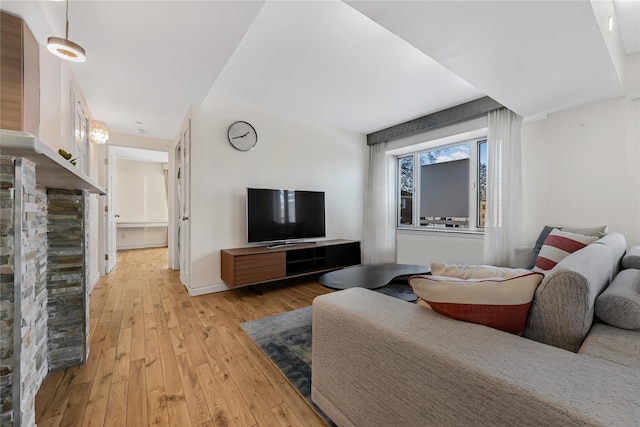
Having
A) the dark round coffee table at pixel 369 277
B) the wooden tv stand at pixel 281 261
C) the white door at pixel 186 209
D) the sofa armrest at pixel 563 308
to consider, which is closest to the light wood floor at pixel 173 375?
the wooden tv stand at pixel 281 261

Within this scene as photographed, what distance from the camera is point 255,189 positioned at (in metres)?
3.24

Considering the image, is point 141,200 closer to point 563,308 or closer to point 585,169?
point 563,308

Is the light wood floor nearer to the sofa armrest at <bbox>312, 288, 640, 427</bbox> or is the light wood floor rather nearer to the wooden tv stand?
the wooden tv stand

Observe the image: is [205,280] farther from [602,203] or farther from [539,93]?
[602,203]

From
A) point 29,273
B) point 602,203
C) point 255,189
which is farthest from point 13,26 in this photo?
point 602,203

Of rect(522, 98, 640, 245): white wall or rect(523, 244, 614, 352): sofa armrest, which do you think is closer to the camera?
rect(523, 244, 614, 352): sofa armrest

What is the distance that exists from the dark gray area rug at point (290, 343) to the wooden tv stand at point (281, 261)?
2.28 ft

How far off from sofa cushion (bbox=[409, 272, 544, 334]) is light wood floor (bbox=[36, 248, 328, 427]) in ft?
2.87

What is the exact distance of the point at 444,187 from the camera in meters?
4.02

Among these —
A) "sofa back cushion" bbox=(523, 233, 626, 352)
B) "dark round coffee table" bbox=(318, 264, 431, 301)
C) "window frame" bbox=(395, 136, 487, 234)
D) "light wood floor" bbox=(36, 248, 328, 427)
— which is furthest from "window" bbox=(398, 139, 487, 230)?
"sofa back cushion" bbox=(523, 233, 626, 352)

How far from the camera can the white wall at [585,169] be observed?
2332 mm

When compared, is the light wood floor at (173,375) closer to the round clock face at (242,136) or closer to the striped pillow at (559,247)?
the round clock face at (242,136)

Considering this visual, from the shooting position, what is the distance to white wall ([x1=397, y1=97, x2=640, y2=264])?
2.33 meters

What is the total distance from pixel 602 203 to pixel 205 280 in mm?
4186
